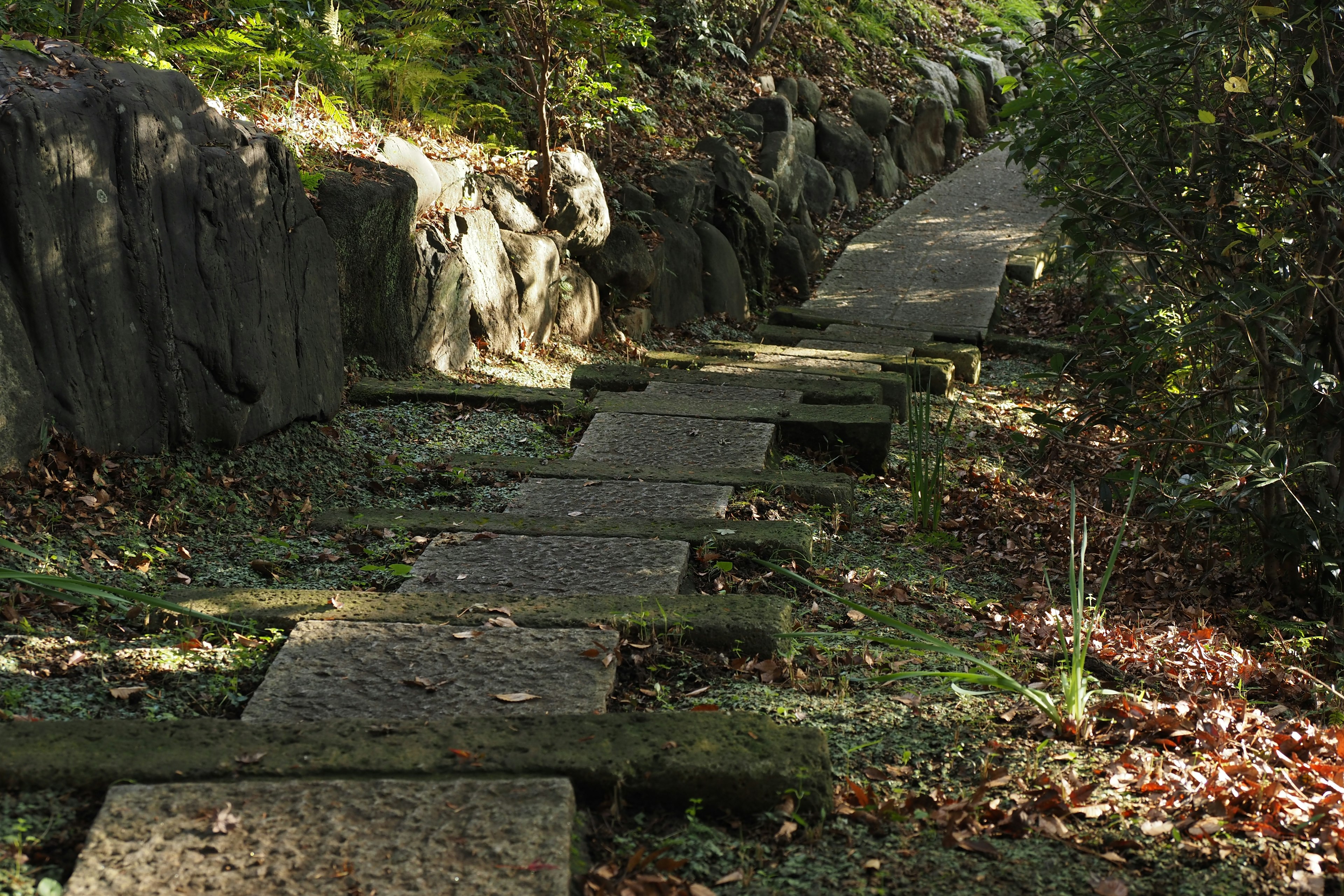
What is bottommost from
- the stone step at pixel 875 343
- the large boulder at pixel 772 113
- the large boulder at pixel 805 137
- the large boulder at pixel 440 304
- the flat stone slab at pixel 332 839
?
the stone step at pixel 875 343

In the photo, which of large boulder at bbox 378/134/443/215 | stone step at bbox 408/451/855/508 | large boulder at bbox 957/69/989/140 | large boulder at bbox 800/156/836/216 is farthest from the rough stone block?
large boulder at bbox 957/69/989/140

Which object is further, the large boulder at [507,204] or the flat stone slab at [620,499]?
the large boulder at [507,204]

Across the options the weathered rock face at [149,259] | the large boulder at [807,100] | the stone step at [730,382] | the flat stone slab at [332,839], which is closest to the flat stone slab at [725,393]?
the stone step at [730,382]

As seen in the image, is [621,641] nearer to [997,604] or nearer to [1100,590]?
[1100,590]

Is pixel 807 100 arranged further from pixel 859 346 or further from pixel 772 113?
pixel 859 346

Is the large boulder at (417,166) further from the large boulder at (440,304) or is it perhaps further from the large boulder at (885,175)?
the large boulder at (885,175)

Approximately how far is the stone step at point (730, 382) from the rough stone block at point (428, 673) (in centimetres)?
268

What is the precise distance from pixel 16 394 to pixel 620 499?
185 centimetres

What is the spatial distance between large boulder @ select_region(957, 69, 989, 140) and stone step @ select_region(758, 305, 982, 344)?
6.57 meters

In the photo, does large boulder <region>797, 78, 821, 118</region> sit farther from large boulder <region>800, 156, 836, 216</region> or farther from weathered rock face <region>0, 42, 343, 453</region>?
weathered rock face <region>0, 42, 343, 453</region>

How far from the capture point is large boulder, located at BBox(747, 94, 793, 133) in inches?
362

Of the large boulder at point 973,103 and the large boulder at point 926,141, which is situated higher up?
the large boulder at point 973,103

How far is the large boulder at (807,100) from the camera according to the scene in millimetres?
10133

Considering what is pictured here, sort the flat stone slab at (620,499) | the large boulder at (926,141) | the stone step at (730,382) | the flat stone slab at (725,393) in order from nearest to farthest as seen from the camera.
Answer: the flat stone slab at (620,499), the flat stone slab at (725,393), the stone step at (730,382), the large boulder at (926,141)
